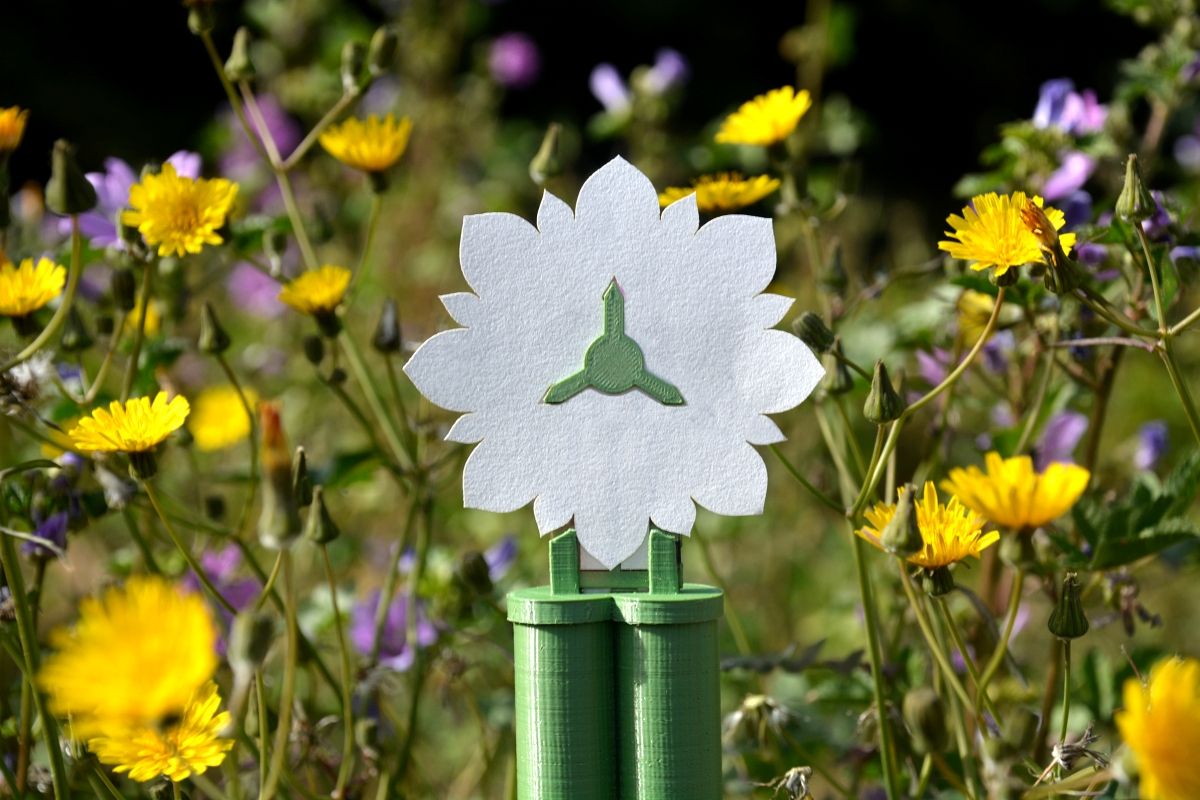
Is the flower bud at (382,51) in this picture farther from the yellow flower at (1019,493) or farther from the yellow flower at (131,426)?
the yellow flower at (1019,493)

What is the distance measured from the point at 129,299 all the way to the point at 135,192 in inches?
5.0

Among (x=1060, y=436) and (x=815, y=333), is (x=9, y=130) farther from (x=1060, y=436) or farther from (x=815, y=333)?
Answer: (x=1060, y=436)

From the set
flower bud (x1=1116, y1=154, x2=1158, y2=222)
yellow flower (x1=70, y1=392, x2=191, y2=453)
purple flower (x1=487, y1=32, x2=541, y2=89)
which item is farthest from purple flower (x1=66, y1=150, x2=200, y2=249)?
purple flower (x1=487, y1=32, x2=541, y2=89)

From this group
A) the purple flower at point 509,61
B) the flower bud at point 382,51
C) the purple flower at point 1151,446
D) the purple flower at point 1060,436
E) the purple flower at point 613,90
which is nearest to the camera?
the flower bud at point 382,51

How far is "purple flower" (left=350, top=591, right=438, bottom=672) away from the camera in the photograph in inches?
37.2

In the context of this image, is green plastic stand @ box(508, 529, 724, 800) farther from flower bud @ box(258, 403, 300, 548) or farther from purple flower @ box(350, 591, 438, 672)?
purple flower @ box(350, 591, 438, 672)

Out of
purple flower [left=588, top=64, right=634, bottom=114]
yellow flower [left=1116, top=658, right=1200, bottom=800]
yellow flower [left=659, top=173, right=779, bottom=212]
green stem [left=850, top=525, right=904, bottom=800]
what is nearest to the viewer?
yellow flower [left=1116, top=658, right=1200, bottom=800]

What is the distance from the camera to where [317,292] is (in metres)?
0.79

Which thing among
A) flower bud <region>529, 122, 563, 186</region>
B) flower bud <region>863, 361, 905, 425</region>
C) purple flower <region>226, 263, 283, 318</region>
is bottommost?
flower bud <region>863, 361, 905, 425</region>

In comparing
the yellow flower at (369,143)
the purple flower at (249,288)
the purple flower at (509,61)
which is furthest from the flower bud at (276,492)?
the purple flower at (509,61)

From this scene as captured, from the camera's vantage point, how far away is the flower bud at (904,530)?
56 centimetres

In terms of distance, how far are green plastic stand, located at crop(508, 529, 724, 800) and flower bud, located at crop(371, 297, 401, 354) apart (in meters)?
0.29

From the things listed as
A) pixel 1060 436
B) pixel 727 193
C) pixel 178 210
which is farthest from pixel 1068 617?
pixel 178 210

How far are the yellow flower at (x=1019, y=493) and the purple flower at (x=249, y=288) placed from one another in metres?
1.72
